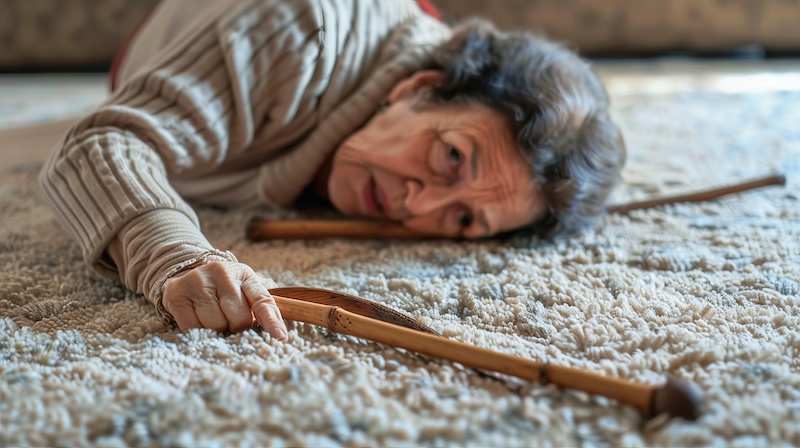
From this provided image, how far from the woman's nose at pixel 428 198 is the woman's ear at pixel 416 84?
0.14m

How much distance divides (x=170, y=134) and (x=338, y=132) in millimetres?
222

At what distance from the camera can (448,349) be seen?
1.63ft

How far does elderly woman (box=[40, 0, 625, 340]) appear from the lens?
72 centimetres

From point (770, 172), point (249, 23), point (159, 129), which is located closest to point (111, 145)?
point (159, 129)

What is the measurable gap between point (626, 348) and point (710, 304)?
0.13 m

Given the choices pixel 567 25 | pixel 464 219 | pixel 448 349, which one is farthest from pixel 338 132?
pixel 567 25

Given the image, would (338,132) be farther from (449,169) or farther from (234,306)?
(234,306)

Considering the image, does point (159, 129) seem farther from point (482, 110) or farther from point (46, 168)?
point (482, 110)

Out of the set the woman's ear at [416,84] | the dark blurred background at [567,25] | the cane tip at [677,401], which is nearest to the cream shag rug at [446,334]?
the cane tip at [677,401]

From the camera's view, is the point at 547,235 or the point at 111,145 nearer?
the point at 111,145

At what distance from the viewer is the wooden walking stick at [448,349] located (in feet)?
1.42

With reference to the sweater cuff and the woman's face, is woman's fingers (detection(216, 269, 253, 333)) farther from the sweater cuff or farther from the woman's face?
the woman's face

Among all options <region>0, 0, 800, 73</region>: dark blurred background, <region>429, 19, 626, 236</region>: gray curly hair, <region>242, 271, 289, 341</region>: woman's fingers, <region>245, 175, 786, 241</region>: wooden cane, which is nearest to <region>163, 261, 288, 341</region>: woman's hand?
<region>242, 271, 289, 341</region>: woman's fingers

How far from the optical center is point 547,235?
0.88m
